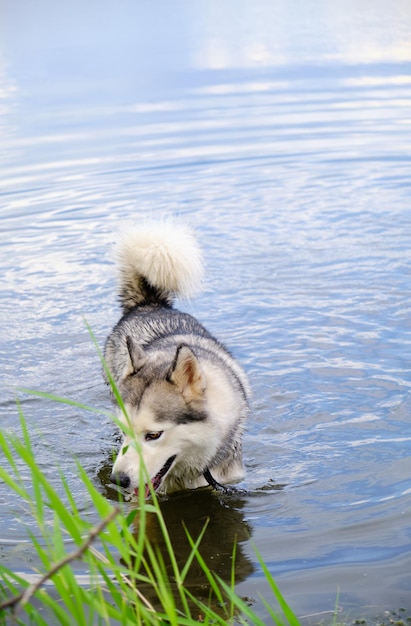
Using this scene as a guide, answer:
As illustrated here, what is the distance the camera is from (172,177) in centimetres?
1244

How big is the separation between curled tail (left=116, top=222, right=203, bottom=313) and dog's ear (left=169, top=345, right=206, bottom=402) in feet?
5.37

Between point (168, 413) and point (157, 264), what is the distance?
1.84 meters

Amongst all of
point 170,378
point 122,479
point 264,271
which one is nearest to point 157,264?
point 170,378

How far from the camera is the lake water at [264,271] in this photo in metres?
4.54

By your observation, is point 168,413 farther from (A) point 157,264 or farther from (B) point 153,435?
(A) point 157,264

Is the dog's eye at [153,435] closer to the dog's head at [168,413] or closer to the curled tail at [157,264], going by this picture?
the dog's head at [168,413]

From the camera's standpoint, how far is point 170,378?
14.1 feet

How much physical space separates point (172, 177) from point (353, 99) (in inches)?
228

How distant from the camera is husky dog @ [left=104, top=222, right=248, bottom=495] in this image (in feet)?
13.6

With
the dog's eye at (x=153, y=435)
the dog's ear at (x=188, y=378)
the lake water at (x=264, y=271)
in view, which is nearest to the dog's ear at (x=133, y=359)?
the dog's ear at (x=188, y=378)

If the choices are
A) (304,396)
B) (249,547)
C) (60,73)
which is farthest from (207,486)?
(60,73)

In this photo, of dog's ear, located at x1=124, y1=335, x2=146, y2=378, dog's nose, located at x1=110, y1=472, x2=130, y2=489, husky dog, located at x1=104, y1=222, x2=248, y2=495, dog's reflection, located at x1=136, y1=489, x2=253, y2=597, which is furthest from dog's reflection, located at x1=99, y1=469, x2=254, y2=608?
dog's ear, located at x1=124, y1=335, x2=146, y2=378

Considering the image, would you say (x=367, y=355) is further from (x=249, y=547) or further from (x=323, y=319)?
(x=249, y=547)

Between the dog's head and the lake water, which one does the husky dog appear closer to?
the dog's head
